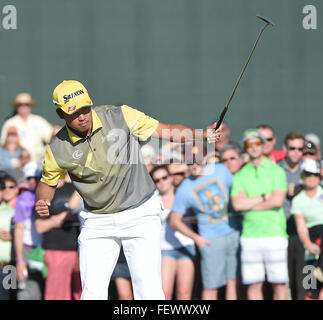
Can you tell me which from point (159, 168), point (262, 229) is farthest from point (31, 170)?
point (262, 229)

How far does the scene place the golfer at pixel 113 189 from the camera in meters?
4.93

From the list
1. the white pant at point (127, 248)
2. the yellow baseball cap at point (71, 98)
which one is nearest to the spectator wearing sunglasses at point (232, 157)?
the white pant at point (127, 248)

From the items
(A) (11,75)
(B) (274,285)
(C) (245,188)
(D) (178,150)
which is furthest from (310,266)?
(A) (11,75)

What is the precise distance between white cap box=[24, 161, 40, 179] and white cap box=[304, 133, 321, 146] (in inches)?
106

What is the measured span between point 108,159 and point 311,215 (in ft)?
8.05

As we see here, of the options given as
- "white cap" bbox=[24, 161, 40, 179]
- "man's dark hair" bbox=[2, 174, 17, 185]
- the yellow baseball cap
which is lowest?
"man's dark hair" bbox=[2, 174, 17, 185]

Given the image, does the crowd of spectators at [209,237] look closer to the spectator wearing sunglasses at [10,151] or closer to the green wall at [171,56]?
the spectator wearing sunglasses at [10,151]

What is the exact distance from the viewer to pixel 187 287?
664 cm

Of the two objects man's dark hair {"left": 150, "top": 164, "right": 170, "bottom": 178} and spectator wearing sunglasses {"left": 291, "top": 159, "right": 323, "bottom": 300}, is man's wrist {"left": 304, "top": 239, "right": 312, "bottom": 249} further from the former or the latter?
man's dark hair {"left": 150, "top": 164, "right": 170, "bottom": 178}

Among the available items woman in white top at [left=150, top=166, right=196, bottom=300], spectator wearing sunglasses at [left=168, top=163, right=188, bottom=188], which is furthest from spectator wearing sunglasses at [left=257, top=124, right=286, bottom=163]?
woman in white top at [left=150, top=166, right=196, bottom=300]

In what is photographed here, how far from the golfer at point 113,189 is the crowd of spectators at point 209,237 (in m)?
1.61

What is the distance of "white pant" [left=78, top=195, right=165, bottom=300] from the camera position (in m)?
4.95

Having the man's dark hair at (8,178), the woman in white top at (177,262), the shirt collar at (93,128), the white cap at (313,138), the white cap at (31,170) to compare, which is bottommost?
the woman in white top at (177,262)

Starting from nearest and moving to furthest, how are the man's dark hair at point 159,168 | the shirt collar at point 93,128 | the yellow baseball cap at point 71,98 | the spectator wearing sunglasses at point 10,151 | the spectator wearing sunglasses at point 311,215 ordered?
1. the yellow baseball cap at point 71,98
2. the shirt collar at point 93,128
3. the spectator wearing sunglasses at point 311,215
4. the man's dark hair at point 159,168
5. the spectator wearing sunglasses at point 10,151
